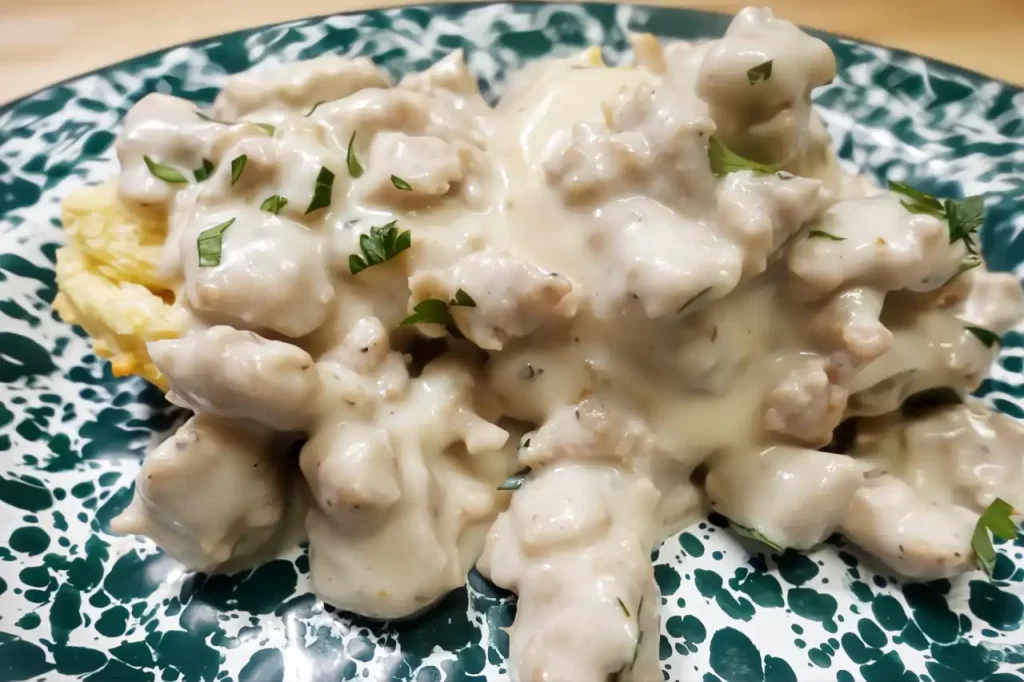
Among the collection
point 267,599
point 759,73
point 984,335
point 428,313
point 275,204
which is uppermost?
point 759,73

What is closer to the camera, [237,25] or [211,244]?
[211,244]

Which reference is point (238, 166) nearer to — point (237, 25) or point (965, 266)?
point (965, 266)

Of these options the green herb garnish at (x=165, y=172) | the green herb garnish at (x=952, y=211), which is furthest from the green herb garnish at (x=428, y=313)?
the green herb garnish at (x=952, y=211)

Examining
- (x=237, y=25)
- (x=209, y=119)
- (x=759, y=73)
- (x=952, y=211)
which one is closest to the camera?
(x=759, y=73)

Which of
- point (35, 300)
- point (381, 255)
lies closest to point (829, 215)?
point (381, 255)

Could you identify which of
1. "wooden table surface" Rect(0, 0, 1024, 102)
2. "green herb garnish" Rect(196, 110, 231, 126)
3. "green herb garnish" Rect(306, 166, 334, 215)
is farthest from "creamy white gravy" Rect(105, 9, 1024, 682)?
"wooden table surface" Rect(0, 0, 1024, 102)

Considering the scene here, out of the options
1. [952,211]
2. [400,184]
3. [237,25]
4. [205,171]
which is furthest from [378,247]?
[237,25]

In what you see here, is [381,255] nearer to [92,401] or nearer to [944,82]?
[92,401]
